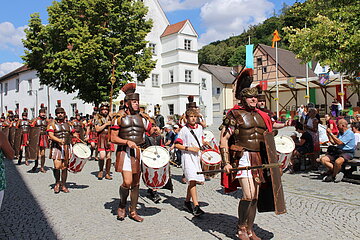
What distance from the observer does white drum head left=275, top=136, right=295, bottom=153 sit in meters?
6.41

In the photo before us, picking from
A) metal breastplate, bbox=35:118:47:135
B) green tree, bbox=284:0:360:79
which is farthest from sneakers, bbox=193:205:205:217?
metal breastplate, bbox=35:118:47:135

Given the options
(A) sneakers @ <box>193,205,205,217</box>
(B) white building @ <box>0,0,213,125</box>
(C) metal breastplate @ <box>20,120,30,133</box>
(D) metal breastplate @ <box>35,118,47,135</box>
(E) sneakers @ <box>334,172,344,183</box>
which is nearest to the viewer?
(A) sneakers @ <box>193,205,205,217</box>

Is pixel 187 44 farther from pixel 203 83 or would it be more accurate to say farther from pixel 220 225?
pixel 220 225

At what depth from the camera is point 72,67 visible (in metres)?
18.9

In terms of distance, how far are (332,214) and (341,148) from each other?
317 centimetres

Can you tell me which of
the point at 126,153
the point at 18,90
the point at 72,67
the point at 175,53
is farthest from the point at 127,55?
the point at 18,90

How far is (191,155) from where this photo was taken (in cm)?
609

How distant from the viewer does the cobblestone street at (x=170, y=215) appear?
487 centimetres

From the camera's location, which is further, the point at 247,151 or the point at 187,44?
the point at 187,44

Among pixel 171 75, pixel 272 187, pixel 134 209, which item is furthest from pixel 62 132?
pixel 171 75

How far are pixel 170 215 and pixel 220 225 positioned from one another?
1039 mm

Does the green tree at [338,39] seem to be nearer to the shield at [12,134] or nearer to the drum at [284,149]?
the drum at [284,149]

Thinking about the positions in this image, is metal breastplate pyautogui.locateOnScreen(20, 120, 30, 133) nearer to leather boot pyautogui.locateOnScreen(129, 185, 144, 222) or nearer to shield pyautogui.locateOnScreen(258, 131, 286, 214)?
leather boot pyautogui.locateOnScreen(129, 185, 144, 222)

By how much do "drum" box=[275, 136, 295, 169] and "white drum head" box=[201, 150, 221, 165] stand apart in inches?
45.2
